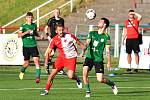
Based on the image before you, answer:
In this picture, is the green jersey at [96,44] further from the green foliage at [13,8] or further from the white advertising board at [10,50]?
the green foliage at [13,8]

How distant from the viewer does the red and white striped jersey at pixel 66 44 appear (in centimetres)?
2033

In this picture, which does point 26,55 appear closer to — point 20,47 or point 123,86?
point 123,86

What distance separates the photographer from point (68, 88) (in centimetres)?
2259

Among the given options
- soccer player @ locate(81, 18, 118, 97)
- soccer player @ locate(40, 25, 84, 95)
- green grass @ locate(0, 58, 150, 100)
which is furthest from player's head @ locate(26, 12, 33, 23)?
soccer player @ locate(81, 18, 118, 97)

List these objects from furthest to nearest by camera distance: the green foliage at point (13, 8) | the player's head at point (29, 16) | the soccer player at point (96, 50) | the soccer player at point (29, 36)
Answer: the green foliage at point (13, 8) < the soccer player at point (29, 36) < the player's head at point (29, 16) < the soccer player at point (96, 50)

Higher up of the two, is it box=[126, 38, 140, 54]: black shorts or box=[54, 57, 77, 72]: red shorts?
box=[126, 38, 140, 54]: black shorts

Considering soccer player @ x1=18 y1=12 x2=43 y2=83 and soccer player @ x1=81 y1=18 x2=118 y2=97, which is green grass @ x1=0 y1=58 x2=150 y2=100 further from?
soccer player @ x1=18 y1=12 x2=43 y2=83

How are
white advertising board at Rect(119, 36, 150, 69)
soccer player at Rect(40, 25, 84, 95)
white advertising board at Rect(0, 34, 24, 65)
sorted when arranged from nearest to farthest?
soccer player at Rect(40, 25, 84, 95) < white advertising board at Rect(119, 36, 150, 69) < white advertising board at Rect(0, 34, 24, 65)

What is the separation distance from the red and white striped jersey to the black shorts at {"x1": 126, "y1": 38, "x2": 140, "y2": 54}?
9121mm

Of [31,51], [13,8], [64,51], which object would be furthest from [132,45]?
[13,8]

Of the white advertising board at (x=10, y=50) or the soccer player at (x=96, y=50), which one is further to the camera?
the white advertising board at (x=10, y=50)

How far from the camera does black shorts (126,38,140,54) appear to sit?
29.5 m

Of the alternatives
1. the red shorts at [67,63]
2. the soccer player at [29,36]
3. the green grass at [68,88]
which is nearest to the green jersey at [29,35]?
the soccer player at [29,36]

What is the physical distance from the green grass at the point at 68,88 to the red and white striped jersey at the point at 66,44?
1.07 m
